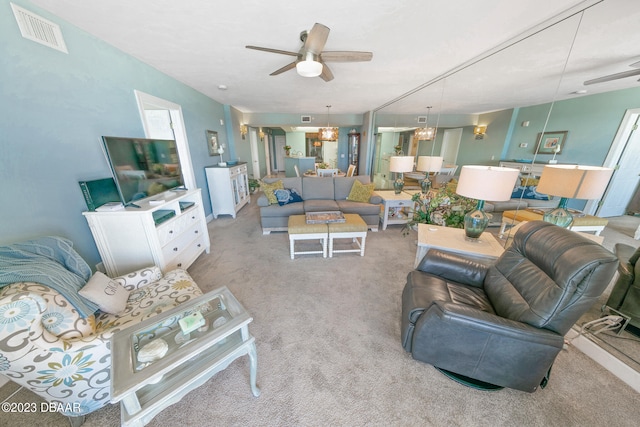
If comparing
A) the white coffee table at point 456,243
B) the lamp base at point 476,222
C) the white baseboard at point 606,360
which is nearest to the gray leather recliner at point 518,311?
the white coffee table at point 456,243

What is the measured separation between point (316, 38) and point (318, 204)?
7.85ft

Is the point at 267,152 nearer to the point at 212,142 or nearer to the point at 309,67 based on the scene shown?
the point at 212,142

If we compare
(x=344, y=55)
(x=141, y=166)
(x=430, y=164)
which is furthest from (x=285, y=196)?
(x=430, y=164)

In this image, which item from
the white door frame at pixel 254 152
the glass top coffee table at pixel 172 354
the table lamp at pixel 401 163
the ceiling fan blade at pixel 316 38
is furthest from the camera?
the white door frame at pixel 254 152

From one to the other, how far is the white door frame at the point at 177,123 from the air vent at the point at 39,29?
0.76 m

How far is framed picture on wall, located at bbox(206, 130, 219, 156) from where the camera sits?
404cm

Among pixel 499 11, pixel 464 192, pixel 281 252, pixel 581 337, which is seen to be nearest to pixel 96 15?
pixel 281 252

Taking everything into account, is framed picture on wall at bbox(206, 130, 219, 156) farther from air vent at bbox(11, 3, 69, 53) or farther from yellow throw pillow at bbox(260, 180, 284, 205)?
air vent at bbox(11, 3, 69, 53)

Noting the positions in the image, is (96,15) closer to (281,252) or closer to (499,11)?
(281,252)

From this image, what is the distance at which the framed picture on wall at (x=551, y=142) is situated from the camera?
182 centimetres

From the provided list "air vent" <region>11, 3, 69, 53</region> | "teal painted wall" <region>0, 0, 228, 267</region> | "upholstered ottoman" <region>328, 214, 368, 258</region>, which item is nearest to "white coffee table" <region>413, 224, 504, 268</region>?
"upholstered ottoman" <region>328, 214, 368, 258</region>

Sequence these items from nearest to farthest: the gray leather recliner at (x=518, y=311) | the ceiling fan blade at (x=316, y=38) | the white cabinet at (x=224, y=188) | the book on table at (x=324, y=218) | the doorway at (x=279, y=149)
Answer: the gray leather recliner at (x=518, y=311) < the ceiling fan blade at (x=316, y=38) < the book on table at (x=324, y=218) < the white cabinet at (x=224, y=188) < the doorway at (x=279, y=149)

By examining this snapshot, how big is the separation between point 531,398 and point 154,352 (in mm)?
2173

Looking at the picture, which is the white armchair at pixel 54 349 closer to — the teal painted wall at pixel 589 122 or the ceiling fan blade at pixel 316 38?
the ceiling fan blade at pixel 316 38
